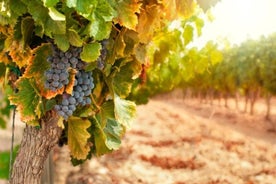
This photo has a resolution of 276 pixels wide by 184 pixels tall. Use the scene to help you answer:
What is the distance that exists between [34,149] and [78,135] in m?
0.24

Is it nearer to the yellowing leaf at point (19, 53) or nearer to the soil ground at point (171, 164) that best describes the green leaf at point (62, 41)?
the yellowing leaf at point (19, 53)

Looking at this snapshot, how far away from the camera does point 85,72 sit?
2180 millimetres

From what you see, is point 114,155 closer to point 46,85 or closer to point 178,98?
Answer: point 46,85

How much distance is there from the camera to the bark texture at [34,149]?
2.39 meters

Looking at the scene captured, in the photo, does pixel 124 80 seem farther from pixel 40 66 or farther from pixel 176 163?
pixel 176 163

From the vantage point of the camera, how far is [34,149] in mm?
2436

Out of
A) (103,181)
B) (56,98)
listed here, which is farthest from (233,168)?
(56,98)

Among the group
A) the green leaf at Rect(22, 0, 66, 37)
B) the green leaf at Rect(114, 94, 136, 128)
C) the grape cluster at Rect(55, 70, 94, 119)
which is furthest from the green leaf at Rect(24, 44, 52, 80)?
the green leaf at Rect(114, 94, 136, 128)

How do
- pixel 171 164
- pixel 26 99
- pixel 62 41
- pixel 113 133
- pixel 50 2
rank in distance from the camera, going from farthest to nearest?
pixel 171 164, pixel 113 133, pixel 26 99, pixel 62 41, pixel 50 2

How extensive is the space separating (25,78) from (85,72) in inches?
10.6

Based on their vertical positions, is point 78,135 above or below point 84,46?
below

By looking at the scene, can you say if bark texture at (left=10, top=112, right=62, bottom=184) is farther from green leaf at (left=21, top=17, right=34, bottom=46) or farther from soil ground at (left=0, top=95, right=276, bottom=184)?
soil ground at (left=0, top=95, right=276, bottom=184)

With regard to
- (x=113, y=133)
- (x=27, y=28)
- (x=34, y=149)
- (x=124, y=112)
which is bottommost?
(x=34, y=149)

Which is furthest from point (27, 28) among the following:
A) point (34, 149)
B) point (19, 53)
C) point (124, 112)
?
point (34, 149)
